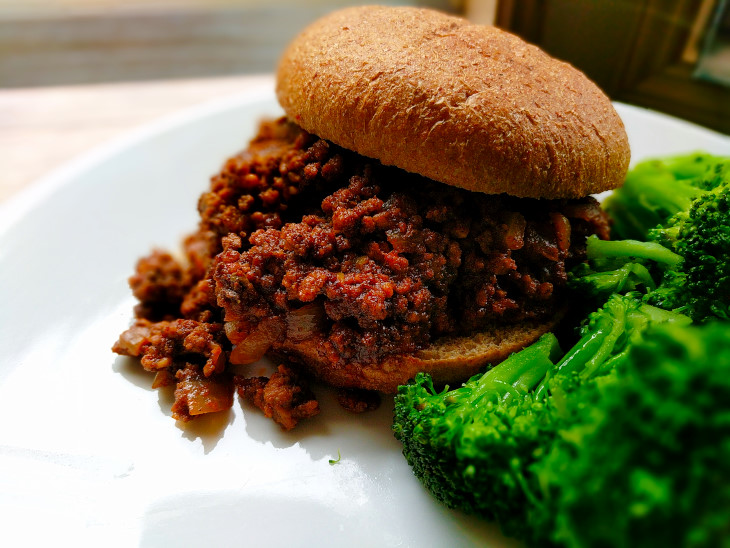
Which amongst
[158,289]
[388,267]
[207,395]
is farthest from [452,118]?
[158,289]

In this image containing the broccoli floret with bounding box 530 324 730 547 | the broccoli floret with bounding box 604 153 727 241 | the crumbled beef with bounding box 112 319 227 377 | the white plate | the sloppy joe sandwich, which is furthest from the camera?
the broccoli floret with bounding box 604 153 727 241

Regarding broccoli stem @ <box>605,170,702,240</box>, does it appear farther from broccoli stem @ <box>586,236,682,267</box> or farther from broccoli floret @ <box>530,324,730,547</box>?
broccoli floret @ <box>530,324,730,547</box>

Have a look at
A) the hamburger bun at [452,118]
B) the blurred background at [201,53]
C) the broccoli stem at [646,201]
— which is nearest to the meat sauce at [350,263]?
the hamburger bun at [452,118]

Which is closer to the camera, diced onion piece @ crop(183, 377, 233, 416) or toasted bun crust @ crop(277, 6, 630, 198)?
toasted bun crust @ crop(277, 6, 630, 198)

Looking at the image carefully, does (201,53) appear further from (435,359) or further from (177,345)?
(435,359)

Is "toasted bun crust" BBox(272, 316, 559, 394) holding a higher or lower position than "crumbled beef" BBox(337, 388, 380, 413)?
higher

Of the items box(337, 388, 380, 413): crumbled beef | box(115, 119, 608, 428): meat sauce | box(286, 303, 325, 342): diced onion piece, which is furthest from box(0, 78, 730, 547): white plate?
box(286, 303, 325, 342): diced onion piece

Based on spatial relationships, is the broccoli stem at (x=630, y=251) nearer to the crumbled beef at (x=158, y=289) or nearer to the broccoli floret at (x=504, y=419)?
the broccoli floret at (x=504, y=419)
